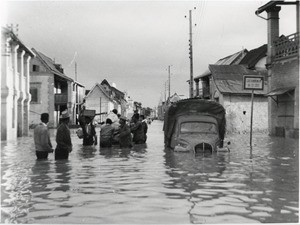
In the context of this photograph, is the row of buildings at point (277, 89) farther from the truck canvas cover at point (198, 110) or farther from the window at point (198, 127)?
the window at point (198, 127)

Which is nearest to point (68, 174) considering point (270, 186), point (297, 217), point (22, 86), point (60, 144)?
point (60, 144)

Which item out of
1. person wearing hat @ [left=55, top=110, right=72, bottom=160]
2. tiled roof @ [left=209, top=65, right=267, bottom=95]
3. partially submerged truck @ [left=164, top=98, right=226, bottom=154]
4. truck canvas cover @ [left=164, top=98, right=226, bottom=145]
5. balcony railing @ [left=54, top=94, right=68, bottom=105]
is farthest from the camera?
balcony railing @ [left=54, top=94, right=68, bottom=105]

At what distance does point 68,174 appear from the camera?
36.3ft

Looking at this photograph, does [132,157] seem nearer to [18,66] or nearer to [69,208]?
[69,208]

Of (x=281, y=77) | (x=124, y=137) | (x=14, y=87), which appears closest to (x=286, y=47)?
(x=281, y=77)

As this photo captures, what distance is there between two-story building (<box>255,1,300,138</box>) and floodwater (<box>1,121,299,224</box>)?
14374mm

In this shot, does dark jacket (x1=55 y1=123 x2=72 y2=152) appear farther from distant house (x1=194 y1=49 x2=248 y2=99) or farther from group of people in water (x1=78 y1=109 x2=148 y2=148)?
distant house (x1=194 y1=49 x2=248 y2=99)

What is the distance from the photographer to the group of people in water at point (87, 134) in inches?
483

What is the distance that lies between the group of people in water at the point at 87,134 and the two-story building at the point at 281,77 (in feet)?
35.1

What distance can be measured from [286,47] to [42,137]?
66.8 ft

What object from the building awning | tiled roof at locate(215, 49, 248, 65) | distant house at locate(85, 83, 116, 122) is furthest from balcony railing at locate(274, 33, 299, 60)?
distant house at locate(85, 83, 116, 122)

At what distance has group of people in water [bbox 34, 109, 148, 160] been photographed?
483 inches

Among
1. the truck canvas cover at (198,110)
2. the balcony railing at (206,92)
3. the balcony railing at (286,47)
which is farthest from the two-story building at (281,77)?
the balcony railing at (206,92)

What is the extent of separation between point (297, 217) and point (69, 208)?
3508mm
